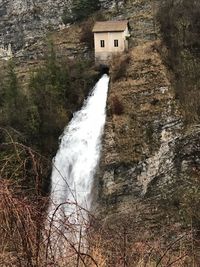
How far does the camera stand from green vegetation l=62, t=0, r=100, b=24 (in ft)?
155

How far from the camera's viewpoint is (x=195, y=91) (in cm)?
3288

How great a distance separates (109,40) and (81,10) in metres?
8.66

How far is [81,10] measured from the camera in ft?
155

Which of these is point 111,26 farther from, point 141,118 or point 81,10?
point 141,118

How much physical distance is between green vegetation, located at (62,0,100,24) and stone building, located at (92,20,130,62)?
763 centimetres

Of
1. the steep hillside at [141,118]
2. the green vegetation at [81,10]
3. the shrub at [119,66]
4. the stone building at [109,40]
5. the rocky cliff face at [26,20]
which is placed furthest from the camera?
the rocky cliff face at [26,20]

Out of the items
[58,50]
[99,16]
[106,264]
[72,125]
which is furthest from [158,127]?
[106,264]

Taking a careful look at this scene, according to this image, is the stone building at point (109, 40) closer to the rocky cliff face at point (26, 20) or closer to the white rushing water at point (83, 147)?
the white rushing water at point (83, 147)

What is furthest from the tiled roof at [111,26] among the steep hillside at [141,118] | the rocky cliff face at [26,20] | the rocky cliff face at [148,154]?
the rocky cliff face at [26,20]

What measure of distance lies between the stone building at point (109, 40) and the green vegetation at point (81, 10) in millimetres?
7629

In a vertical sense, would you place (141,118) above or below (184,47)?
below

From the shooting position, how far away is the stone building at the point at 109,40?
129ft

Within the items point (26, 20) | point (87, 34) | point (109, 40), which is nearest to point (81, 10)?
point (87, 34)

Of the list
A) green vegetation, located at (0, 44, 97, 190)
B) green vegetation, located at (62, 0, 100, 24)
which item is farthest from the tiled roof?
green vegetation, located at (62, 0, 100, 24)
